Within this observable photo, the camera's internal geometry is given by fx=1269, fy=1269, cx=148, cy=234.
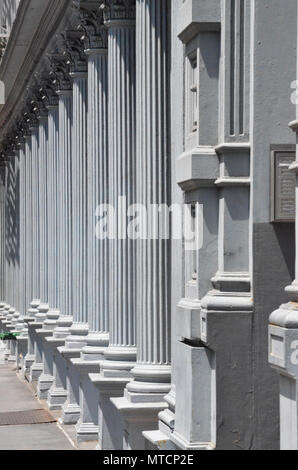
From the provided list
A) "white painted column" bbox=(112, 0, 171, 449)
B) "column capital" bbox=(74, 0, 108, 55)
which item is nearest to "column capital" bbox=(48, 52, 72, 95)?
"column capital" bbox=(74, 0, 108, 55)

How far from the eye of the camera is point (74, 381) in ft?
74.5

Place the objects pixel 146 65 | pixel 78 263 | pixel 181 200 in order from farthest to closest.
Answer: pixel 78 263
pixel 146 65
pixel 181 200

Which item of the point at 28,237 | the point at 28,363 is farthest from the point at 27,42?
the point at 28,363

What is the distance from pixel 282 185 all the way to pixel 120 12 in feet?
26.9

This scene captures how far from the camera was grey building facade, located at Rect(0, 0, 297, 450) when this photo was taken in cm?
988

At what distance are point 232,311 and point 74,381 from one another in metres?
13.0

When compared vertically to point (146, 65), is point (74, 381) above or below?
below

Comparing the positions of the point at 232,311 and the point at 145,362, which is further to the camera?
the point at 145,362

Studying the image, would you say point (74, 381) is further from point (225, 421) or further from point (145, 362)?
point (225, 421)

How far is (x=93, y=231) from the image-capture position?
1998 centimetres

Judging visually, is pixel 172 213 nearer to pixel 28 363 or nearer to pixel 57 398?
pixel 57 398

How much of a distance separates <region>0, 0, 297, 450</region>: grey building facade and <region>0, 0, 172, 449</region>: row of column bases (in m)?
0.03

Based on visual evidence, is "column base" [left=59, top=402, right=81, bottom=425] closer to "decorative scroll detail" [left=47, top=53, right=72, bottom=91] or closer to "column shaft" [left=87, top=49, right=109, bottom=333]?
"column shaft" [left=87, top=49, right=109, bottom=333]
